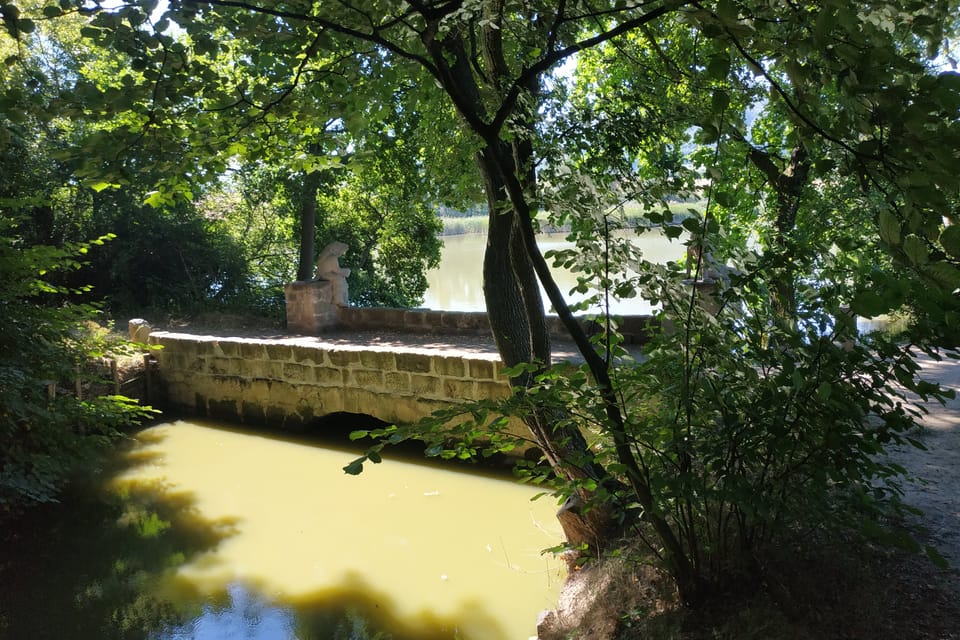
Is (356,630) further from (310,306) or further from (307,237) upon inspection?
(307,237)

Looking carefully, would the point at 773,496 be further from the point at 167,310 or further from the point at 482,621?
the point at 167,310

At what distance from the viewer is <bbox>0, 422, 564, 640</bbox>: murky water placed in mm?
4254

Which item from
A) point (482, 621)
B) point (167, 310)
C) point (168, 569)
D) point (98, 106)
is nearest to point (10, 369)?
point (168, 569)

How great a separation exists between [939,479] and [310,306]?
26.2ft

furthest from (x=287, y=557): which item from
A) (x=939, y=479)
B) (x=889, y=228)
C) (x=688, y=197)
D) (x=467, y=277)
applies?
(x=467, y=277)

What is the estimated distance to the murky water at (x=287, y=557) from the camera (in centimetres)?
425

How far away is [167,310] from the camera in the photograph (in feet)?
39.1

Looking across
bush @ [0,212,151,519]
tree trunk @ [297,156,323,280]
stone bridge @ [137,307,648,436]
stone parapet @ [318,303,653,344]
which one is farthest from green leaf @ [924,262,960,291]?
tree trunk @ [297,156,323,280]

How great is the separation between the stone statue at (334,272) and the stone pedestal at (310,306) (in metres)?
0.07

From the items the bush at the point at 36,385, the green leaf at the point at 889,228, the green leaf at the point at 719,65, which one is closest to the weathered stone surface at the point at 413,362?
the bush at the point at 36,385

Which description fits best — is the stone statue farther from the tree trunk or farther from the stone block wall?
the tree trunk

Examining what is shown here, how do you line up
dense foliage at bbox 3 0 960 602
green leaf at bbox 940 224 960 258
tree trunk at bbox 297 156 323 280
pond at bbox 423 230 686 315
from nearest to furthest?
green leaf at bbox 940 224 960 258
dense foliage at bbox 3 0 960 602
tree trunk at bbox 297 156 323 280
pond at bbox 423 230 686 315

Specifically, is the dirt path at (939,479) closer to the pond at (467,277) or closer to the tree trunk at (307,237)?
the pond at (467,277)

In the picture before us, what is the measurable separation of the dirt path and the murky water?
2090mm
